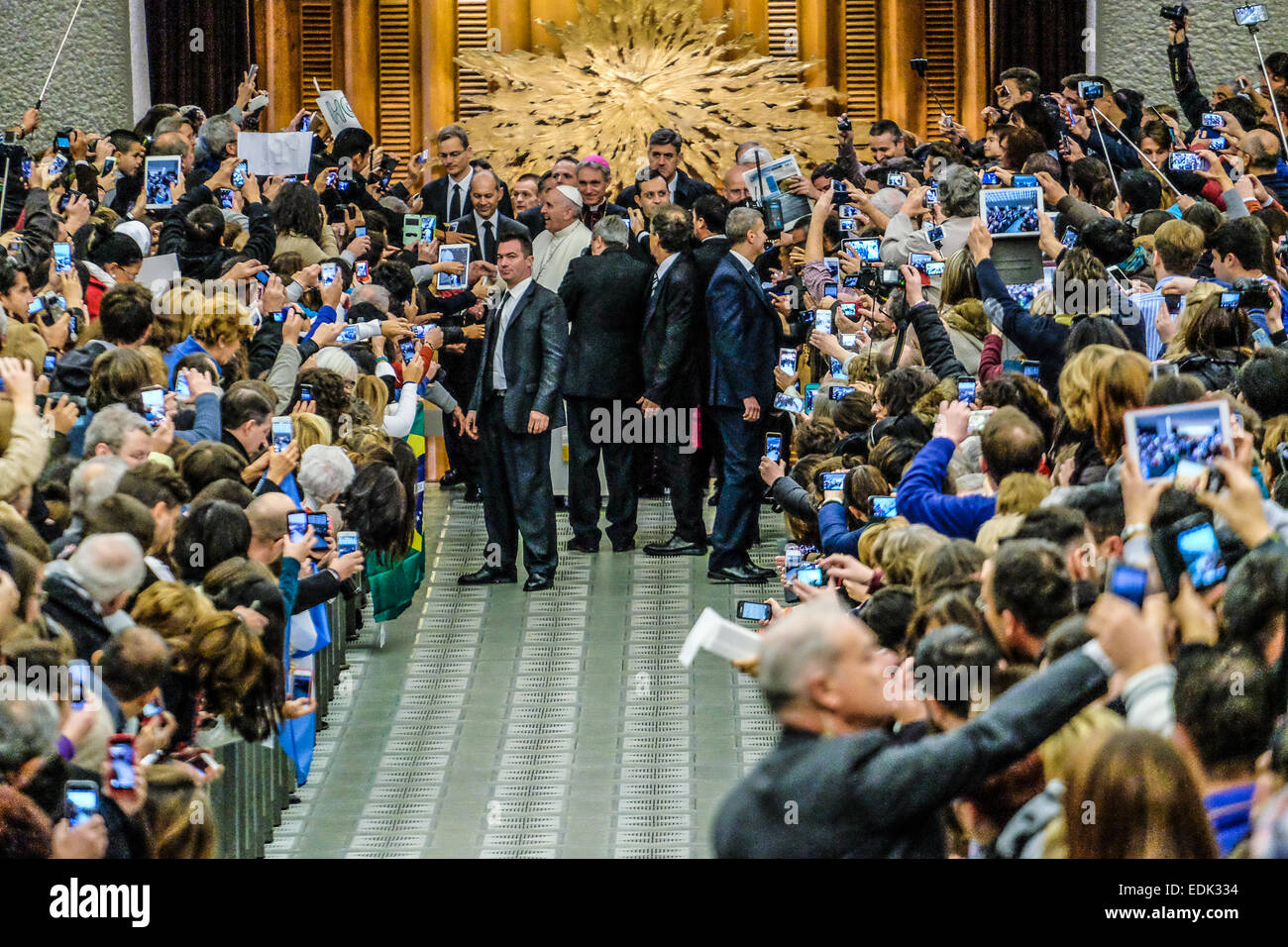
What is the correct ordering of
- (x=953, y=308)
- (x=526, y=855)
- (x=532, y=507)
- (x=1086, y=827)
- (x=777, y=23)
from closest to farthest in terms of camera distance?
(x=1086, y=827) < (x=526, y=855) < (x=953, y=308) < (x=532, y=507) < (x=777, y=23)

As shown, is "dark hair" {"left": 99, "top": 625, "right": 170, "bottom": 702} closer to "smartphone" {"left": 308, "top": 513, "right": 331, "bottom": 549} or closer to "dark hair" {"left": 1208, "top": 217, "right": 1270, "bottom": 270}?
"smartphone" {"left": 308, "top": 513, "right": 331, "bottom": 549}

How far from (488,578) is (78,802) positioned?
5453 mm

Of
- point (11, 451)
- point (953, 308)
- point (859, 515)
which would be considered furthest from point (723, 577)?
point (11, 451)

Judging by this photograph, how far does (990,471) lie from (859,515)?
33.0 inches

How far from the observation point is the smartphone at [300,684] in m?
5.73

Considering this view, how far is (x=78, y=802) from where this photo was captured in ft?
11.7

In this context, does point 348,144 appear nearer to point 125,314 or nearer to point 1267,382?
point 125,314

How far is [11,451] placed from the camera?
5336 mm

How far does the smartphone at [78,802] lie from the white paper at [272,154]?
701cm

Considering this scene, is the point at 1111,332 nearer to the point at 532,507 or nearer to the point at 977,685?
the point at 977,685

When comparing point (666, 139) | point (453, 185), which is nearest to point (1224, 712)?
point (666, 139)

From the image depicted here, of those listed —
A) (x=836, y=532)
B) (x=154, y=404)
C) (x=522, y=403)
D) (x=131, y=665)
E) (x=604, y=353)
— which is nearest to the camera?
(x=131, y=665)

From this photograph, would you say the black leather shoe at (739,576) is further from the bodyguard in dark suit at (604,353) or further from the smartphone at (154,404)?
the smartphone at (154,404)

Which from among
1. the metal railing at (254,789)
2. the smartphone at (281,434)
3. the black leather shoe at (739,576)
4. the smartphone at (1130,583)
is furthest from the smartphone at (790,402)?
the smartphone at (1130,583)
